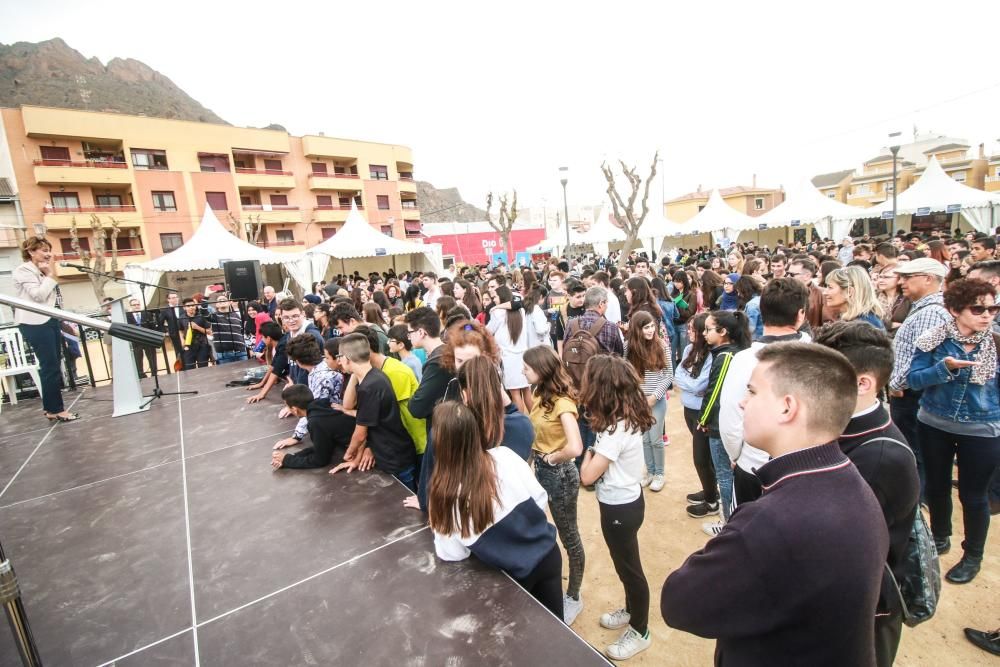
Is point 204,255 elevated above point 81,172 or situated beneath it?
situated beneath

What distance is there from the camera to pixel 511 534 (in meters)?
1.88

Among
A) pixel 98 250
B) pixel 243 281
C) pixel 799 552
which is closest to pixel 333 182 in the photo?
pixel 98 250

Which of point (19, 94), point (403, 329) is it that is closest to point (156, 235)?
point (403, 329)

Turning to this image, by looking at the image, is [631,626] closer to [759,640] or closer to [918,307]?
[759,640]

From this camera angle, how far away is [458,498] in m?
1.81

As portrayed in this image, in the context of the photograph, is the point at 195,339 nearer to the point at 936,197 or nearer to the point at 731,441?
the point at 731,441

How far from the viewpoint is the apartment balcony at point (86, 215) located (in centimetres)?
2484

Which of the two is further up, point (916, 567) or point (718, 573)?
point (718, 573)

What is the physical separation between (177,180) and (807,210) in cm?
3440

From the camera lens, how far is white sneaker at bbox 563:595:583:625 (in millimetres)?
2656

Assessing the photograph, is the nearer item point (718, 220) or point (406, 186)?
point (718, 220)

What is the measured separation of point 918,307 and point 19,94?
88.9 metres

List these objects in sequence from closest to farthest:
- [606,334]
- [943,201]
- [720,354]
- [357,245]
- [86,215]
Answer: [720,354]
[606,334]
[357,245]
[943,201]
[86,215]

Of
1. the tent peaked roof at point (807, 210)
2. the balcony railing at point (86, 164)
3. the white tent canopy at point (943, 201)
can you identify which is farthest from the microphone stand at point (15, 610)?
the balcony railing at point (86, 164)
